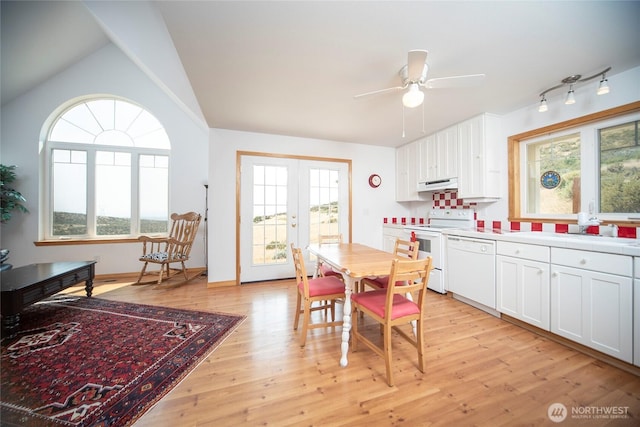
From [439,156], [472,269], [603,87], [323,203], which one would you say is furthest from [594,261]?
[323,203]

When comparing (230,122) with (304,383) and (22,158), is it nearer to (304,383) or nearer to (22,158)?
(304,383)

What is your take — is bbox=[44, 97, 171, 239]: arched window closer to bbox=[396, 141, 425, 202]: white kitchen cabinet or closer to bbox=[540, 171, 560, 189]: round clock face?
bbox=[396, 141, 425, 202]: white kitchen cabinet

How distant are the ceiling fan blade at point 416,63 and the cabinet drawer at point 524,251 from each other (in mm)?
1818

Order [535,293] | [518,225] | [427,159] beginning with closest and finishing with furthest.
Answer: [535,293] < [518,225] < [427,159]

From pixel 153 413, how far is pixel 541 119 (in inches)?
168

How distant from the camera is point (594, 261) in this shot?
1.61m

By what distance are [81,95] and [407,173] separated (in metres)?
5.92

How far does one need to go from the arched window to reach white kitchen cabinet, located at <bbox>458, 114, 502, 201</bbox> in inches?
199

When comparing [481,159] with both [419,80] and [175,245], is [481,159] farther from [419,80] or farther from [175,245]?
[175,245]

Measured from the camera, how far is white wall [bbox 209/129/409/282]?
334cm

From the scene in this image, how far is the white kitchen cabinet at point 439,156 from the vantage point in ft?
10.1

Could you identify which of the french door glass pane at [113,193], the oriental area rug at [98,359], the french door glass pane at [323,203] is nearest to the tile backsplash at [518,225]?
the french door glass pane at [323,203]

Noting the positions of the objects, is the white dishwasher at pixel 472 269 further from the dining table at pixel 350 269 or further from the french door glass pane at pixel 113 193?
the french door glass pane at pixel 113 193

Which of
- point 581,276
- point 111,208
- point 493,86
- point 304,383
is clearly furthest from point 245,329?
point 111,208
